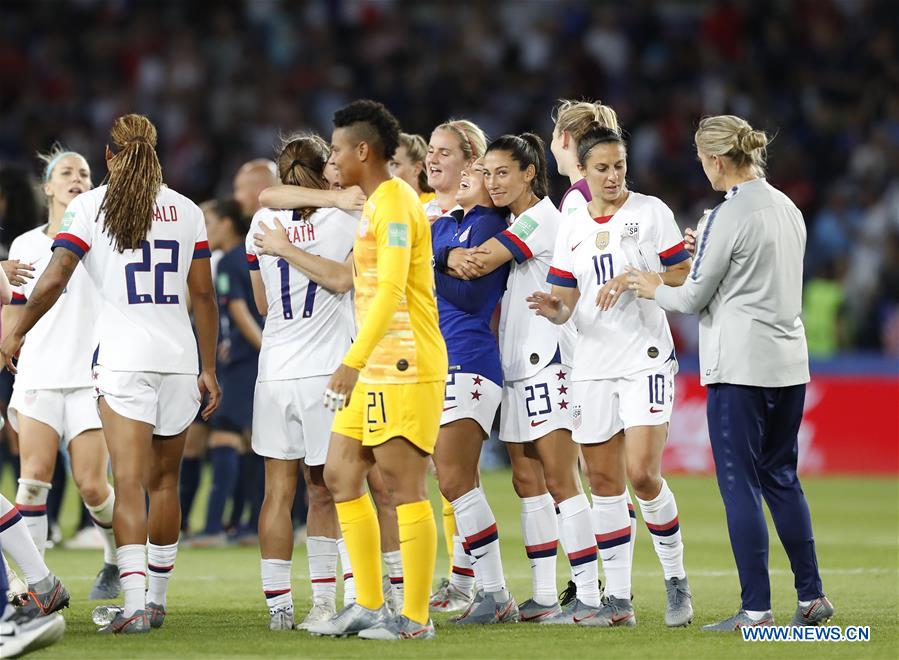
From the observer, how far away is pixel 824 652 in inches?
253

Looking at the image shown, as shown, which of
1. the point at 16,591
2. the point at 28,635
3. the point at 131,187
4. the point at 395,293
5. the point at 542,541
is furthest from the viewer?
the point at 542,541

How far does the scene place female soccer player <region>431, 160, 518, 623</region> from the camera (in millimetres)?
7516

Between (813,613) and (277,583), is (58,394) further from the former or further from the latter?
(813,613)

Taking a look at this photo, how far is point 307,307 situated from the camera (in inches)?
287

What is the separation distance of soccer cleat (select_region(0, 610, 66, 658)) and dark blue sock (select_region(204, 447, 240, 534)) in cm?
538

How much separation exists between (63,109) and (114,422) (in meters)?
15.9

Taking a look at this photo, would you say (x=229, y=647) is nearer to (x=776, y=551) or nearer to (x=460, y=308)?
(x=460, y=308)

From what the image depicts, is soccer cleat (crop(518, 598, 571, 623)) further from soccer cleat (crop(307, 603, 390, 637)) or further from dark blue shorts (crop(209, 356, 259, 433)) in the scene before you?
dark blue shorts (crop(209, 356, 259, 433))

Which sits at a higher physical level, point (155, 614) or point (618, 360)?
point (618, 360)

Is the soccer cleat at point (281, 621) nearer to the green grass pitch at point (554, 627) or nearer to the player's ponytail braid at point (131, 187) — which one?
the green grass pitch at point (554, 627)

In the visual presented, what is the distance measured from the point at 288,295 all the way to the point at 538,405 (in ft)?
4.67

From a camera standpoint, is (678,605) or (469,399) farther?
(469,399)

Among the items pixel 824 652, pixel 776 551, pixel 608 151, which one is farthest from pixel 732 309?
pixel 776 551

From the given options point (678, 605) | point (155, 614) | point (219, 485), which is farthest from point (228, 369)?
point (678, 605)
